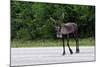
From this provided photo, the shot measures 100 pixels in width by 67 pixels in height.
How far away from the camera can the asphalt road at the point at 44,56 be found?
2.55m

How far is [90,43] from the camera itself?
2.96m

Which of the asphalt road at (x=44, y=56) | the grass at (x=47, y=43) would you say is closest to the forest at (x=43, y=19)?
the grass at (x=47, y=43)

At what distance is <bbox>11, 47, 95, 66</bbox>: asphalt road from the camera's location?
255 centimetres

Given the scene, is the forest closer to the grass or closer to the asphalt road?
the grass

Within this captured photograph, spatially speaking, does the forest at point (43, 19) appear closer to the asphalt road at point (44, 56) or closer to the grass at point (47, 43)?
the grass at point (47, 43)

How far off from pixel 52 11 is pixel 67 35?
350 mm

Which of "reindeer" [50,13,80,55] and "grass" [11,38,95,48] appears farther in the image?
"reindeer" [50,13,80,55]

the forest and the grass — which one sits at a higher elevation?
the forest

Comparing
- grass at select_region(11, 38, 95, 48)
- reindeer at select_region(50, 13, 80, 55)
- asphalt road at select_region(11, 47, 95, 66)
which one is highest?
reindeer at select_region(50, 13, 80, 55)

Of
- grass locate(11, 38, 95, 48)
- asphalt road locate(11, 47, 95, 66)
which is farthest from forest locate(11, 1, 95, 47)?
asphalt road locate(11, 47, 95, 66)

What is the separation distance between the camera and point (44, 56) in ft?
8.82

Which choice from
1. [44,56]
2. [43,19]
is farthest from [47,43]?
[43,19]

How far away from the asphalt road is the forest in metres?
0.13
